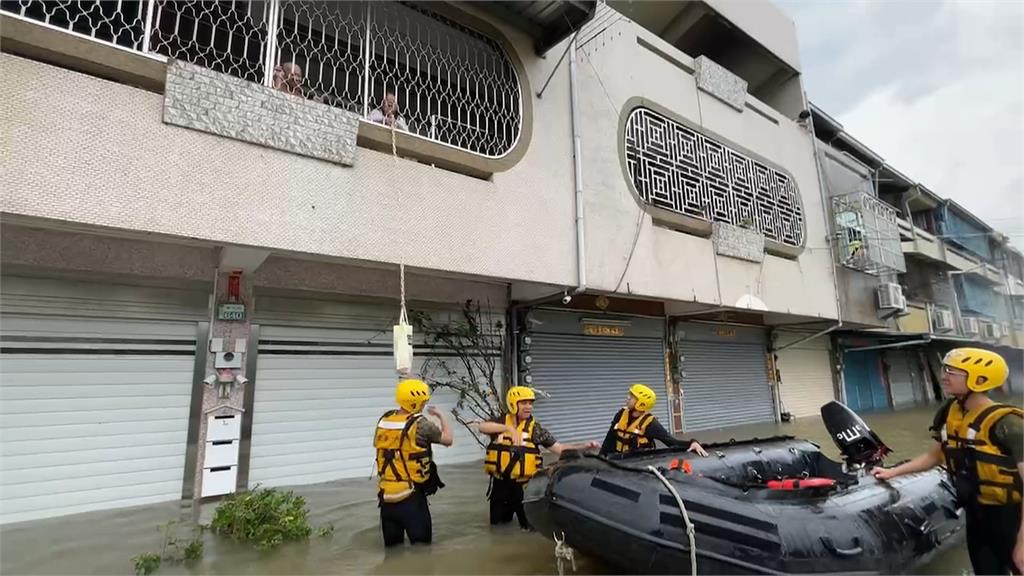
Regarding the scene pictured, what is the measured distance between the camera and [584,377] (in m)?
8.06

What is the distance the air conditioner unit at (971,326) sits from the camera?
1759 centimetres

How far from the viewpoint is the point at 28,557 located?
3432 mm

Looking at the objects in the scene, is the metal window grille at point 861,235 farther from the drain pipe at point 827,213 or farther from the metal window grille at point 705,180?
the metal window grille at point 705,180

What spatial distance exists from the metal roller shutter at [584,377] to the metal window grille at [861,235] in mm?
6313

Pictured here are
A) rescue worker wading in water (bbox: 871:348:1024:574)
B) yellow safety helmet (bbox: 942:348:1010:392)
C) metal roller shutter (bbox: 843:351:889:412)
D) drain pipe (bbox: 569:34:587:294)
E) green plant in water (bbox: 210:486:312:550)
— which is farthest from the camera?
metal roller shutter (bbox: 843:351:889:412)

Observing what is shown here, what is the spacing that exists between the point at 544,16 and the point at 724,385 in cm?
826

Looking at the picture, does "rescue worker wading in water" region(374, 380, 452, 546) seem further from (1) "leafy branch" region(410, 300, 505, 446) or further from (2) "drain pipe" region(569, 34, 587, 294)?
(2) "drain pipe" region(569, 34, 587, 294)

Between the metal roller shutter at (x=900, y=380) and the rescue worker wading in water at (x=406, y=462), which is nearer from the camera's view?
the rescue worker wading in water at (x=406, y=462)

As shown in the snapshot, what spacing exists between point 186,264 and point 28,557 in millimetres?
2536

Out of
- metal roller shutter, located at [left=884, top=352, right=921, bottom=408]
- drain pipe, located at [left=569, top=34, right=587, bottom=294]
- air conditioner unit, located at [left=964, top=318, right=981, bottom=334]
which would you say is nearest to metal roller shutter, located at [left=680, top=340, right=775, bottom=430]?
drain pipe, located at [left=569, top=34, right=587, bottom=294]

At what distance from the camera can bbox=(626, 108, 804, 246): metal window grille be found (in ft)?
26.0

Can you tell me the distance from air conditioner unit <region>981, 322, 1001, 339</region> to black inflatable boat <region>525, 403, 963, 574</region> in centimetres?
2070

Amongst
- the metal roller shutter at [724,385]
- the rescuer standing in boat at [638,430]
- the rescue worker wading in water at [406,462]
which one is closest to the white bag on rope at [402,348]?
the rescue worker wading in water at [406,462]

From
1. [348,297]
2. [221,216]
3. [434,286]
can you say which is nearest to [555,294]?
[434,286]
